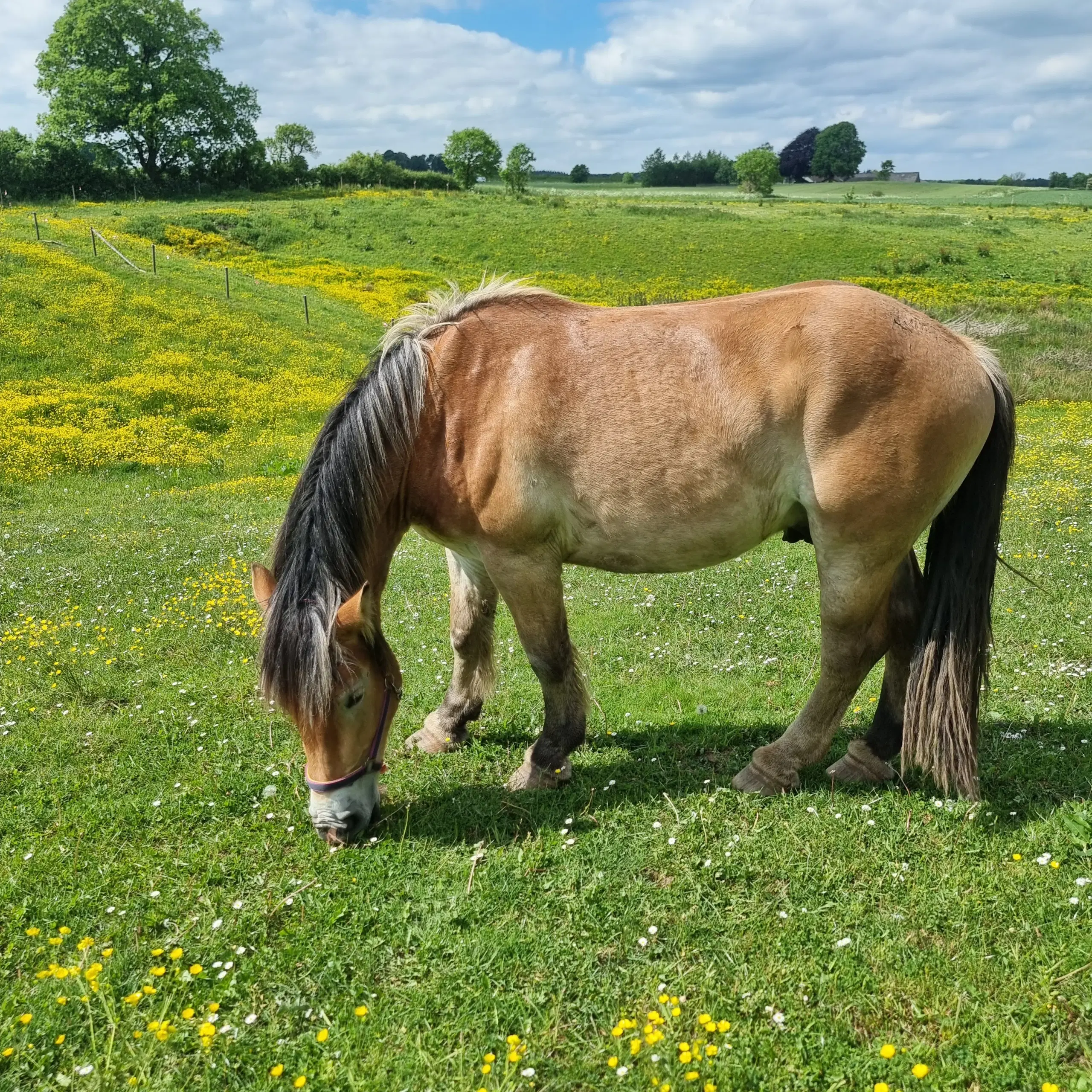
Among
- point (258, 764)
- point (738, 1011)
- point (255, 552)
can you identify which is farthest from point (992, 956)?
point (255, 552)

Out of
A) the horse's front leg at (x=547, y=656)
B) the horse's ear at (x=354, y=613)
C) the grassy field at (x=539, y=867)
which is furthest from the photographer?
the horse's front leg at (x=547, y=656)

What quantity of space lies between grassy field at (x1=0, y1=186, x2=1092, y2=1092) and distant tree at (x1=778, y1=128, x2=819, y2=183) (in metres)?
130

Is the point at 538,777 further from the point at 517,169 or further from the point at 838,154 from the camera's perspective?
the point at 838,154

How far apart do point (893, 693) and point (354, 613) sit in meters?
3.01

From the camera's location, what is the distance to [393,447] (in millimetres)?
4344

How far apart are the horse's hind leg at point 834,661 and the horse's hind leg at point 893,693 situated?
13 cm

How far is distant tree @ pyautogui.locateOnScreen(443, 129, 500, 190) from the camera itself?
→ 3152 inches

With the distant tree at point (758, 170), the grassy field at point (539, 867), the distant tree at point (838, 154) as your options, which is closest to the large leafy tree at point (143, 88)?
the distant tree at point (758, 170)

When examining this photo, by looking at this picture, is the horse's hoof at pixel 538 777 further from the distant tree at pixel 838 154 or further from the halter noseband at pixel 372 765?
the distant tree at pixel 838 154

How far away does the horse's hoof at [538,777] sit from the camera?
475 cm

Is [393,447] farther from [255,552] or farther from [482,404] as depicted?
[255,552]

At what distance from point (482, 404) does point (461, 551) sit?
2.82ft

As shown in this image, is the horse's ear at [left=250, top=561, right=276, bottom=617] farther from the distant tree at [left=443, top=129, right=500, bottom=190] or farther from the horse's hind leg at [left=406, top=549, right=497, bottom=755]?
the distant tree at [left=443, top=129, right=500, bottom=190]

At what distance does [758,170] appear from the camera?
88.7 metres
